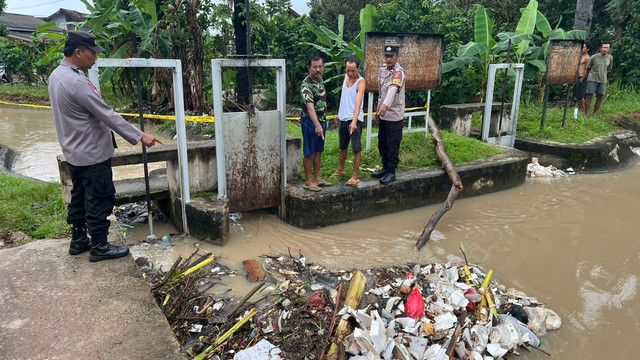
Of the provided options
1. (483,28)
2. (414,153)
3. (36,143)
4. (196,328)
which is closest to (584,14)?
(483,28)

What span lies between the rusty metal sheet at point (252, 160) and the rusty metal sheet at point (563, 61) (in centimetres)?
655

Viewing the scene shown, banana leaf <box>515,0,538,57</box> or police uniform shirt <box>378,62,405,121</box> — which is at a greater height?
banana leaf <box>515,0,538,57</box>

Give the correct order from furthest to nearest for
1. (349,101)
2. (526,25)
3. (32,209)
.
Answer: (526,25) < (349,101) < (32,209)

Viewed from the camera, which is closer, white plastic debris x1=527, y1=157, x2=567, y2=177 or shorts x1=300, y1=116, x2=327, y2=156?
shorts x1=300, y1=116, x2=327, y2=156

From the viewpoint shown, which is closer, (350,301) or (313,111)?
(350,301)

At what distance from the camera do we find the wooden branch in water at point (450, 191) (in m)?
5.26

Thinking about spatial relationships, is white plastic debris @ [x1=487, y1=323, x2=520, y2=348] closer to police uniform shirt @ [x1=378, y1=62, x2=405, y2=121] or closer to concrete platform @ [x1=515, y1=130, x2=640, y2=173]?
police uniform shirt @ [x1=378, y1=62, x2=405, y2=121]

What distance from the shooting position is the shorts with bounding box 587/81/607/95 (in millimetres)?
10493

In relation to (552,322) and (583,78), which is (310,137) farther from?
(583,78)

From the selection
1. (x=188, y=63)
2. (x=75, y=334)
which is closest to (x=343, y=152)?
(x=75, y=334)

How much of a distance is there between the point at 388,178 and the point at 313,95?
1.60 meters

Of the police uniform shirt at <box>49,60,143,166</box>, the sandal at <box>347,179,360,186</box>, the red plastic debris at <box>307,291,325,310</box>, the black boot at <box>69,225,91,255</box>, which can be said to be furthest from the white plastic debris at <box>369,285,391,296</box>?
the black boot at <box>69,225,91,255</box>

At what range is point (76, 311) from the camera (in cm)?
298

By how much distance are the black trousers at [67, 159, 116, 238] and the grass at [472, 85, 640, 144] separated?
26.8 ft
